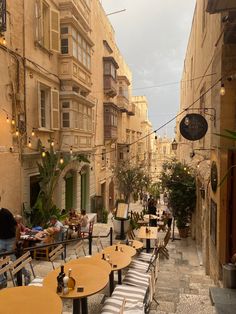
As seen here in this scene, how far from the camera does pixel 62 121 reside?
15.3m

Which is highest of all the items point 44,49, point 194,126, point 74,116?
point 44,49

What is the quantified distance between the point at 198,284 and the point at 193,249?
5.02m

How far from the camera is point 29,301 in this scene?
4203 mm

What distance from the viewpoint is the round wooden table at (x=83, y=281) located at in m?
4.84

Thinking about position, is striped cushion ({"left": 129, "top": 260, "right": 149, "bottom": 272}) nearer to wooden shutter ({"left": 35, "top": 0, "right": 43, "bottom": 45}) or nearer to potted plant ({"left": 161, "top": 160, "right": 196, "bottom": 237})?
potted plant ({"left": 161, "top": 160, "right": 196, "bottom": 237})

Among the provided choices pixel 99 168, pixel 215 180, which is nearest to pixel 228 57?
pixel 215 180

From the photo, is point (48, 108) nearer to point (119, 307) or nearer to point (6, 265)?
point (6, 265)

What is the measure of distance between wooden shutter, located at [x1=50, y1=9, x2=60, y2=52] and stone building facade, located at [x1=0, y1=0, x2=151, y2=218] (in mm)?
30

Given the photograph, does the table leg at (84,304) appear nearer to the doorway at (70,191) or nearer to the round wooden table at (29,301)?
the round wooden table at (29,301)

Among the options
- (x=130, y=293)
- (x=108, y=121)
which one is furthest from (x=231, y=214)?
(x=108, y=121)

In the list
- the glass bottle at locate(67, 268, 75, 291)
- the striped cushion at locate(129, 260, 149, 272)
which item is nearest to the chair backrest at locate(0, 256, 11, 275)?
the glass bottle at locate(67, 268, 75, 291)

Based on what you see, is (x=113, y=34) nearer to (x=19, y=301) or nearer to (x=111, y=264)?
(x=111, y=264)

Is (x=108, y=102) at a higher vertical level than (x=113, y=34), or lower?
lower

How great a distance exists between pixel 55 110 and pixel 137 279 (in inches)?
380
